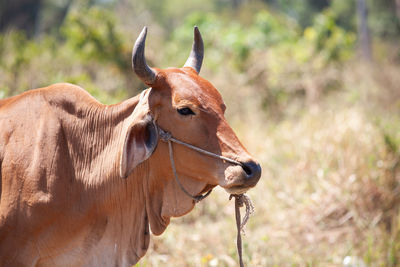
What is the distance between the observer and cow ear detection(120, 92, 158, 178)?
276 centimetres

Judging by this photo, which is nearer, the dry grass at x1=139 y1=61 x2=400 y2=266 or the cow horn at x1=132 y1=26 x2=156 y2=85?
the cow horn at x1=132 y1=26 x2=156 y2=85

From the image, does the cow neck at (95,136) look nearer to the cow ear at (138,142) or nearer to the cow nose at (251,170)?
the cow ear at (138,142)

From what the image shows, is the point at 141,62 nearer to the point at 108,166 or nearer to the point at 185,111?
the point at 185,111

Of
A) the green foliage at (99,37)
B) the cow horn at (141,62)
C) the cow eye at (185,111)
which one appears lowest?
the cow eye at (185,111)

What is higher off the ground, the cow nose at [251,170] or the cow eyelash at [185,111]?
the cow eyelash at [185,111]

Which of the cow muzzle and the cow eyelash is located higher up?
the cow eyelash

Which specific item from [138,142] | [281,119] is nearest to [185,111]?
[138,142]

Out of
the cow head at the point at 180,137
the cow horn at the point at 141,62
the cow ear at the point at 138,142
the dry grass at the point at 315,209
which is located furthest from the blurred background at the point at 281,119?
the cow horn at the point at 141,62

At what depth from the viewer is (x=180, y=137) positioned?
9.25 feet

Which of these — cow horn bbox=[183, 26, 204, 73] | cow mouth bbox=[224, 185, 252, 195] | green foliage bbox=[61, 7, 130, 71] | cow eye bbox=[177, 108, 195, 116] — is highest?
green foliage bbox=[61, 7, 130, 71]

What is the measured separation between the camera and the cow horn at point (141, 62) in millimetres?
2721

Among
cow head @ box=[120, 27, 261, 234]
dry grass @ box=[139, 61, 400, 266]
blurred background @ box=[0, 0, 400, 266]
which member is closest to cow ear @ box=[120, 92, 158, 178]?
cow head @ box=[120, 27, 261, 234]

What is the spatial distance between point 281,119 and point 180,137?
8.14 m

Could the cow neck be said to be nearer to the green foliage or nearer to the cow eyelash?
the cow eyelash
